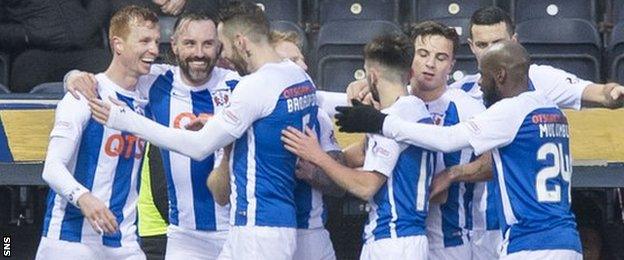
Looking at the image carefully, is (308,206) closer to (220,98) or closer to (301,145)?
(301,145)

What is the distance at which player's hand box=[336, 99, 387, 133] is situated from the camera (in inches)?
328

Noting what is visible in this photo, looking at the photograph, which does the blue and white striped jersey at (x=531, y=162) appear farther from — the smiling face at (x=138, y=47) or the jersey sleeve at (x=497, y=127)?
the smiling face at (x=138, y=47)

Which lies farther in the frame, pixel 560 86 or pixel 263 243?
pixel 560 86

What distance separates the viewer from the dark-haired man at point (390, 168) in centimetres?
835

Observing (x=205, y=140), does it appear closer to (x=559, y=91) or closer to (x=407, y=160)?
(x=407, y=160)

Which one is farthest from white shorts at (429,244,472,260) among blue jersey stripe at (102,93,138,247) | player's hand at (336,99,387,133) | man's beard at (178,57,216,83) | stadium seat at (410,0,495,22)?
stadium seat at (410,0,495,22)

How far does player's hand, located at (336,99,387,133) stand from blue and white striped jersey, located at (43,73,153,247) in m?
1.16

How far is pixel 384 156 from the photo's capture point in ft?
27.5

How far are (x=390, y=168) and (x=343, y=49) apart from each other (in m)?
3.46

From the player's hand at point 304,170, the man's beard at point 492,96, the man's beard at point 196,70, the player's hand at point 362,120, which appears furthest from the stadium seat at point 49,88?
the man's beard at point 492,96

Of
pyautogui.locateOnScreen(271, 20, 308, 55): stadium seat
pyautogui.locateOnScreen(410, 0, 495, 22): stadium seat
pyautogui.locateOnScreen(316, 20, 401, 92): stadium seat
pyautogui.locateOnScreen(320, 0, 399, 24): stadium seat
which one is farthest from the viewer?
pyautogui.locateOnScreen(320, 0, 399, 24): stadium seat

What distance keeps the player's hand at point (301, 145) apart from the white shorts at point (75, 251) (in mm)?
1071

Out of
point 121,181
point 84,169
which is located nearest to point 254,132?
point 121,181

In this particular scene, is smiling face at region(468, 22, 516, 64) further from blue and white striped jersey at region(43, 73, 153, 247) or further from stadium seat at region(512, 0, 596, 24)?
stadium seat at region(512, 0, 596, 24)
